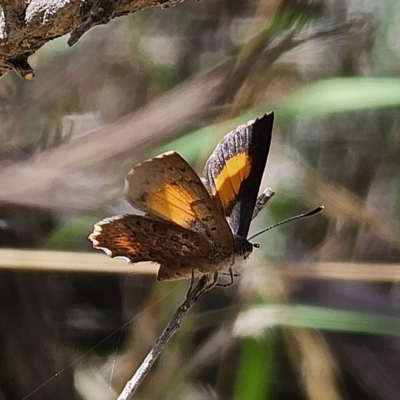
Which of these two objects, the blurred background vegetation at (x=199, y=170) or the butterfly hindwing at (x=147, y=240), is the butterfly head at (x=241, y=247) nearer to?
the butterfly hindwing at (x=147, y=240)

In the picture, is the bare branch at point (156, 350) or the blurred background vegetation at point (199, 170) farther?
the blurred background vegetation at point (199, 170)

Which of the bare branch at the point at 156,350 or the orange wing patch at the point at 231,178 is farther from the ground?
the orange wing patch at the point at 231,178

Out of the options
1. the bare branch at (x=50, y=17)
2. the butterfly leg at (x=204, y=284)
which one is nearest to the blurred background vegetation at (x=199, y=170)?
the butterfly leg at (x=204, y=284)

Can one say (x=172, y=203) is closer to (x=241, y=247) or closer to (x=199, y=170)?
(x=241, y=247)

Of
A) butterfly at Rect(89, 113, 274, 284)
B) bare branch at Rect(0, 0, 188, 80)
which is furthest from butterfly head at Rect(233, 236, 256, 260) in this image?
bare branch at Rect(0, 0, 188, 80)

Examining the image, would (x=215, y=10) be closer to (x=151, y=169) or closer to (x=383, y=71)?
(x=383, y=71)

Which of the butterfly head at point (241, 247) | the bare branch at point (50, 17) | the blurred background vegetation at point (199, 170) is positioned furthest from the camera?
the blurred background vegetation at point (199, 170)

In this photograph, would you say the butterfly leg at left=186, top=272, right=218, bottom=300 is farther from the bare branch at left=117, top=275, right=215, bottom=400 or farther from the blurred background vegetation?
the blurred background vegetation

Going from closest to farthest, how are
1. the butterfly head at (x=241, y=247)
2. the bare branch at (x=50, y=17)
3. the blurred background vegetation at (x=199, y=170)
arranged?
the bare branch at (x=50, y=17) → the butterfly head at (x=241, y=247) → the blurred background vegetation at (x=199, y=170)
